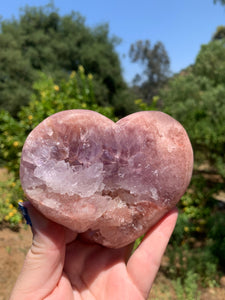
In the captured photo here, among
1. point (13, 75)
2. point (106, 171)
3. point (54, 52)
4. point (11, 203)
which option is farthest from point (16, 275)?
point (54, 52)

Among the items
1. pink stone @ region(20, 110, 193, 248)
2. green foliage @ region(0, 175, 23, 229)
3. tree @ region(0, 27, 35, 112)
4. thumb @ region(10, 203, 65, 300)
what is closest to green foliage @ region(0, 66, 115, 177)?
green foliage @ region(0, 175, 23, 229)

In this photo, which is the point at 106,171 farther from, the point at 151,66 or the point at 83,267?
the point at 151,66

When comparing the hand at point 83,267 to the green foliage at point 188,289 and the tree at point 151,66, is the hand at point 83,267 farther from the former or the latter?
the tree at point 151,66

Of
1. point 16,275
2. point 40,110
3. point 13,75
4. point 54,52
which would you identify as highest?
point 54,52

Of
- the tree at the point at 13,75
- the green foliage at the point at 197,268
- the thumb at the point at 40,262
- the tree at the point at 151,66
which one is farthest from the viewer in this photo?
the tree at the point at 151,66

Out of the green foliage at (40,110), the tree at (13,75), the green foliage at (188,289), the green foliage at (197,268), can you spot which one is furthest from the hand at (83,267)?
the tree at (13,75)

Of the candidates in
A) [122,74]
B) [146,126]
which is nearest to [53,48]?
[122,74]
